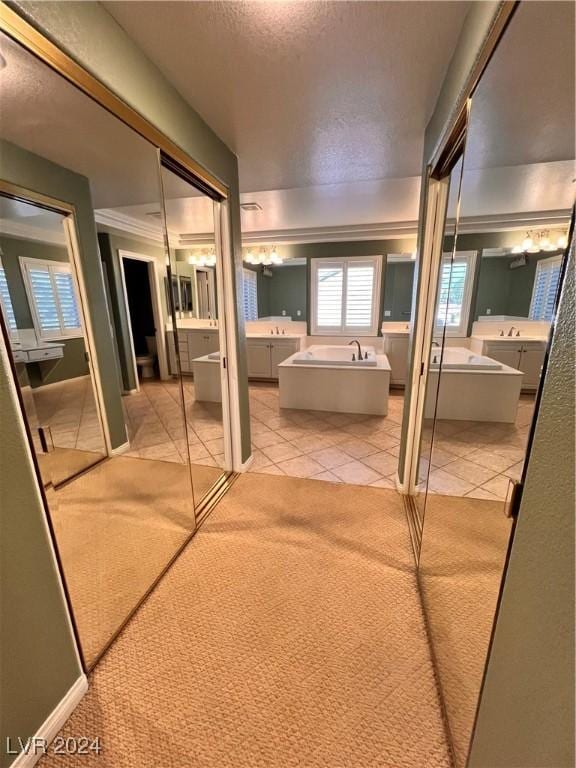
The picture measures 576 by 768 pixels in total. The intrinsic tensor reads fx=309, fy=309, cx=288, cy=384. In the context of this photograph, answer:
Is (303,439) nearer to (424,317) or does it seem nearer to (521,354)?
(424,317)

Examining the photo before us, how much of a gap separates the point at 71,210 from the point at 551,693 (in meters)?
2.21

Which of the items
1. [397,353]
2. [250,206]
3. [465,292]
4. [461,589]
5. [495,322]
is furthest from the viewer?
[397,353]

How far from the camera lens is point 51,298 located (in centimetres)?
136

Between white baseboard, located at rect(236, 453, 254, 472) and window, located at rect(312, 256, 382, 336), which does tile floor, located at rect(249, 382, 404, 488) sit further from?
window, located at rect(312, 256, 382, 336)

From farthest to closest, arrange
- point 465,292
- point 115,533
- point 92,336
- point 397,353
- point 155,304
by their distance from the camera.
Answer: point 397,353 → point 155,304 → point 115,533 → point 92,336 → point 465,292

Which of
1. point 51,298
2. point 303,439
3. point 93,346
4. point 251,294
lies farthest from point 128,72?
point 251,294

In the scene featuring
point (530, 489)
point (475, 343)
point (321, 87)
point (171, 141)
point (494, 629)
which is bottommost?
point (494, 629)

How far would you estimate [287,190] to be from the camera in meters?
3.22

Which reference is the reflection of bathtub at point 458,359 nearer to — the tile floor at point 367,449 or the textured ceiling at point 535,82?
the tile floor at point 367,449

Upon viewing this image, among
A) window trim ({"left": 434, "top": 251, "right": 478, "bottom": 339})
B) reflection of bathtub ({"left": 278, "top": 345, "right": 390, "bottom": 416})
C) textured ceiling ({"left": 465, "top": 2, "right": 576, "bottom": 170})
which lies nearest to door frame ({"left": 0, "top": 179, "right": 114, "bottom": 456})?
textured ceiling ({"left": 465, "top": 2, "right": 576, "bottom": 170})

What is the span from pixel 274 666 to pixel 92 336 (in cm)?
181

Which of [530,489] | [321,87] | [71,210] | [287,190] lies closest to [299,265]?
[287,190]

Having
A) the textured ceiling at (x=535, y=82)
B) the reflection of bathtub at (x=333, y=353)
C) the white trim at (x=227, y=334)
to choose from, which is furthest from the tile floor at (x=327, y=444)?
the textured ceiling at (x=535, y=82)

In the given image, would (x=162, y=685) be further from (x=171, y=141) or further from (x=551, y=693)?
(x=171, y=141)
